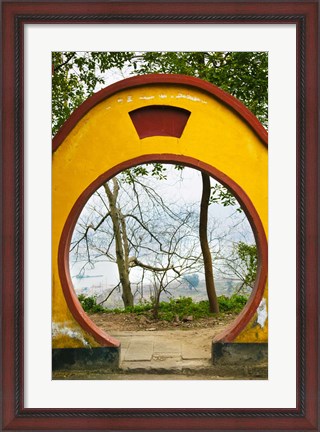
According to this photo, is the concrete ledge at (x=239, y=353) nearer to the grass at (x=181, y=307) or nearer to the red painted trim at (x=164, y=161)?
the red painted trim at (x=164, y=161)

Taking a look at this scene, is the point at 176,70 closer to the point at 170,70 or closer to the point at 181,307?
the point at 170,70

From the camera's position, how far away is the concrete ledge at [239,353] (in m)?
4.07

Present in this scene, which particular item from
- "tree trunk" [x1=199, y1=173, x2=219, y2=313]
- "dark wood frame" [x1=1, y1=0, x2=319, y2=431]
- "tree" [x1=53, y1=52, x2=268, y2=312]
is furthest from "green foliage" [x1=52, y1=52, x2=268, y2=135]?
"dark wood frame" [x1=1, y1=0, x2=319, y2=431]

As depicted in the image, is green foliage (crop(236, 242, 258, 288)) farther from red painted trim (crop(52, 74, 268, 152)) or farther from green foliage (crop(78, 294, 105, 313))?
red painted trim (crop(52, 74, 268, 152))

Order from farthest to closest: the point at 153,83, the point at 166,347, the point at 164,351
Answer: the point at 166,347
the point at 164,351
the point at 153,83

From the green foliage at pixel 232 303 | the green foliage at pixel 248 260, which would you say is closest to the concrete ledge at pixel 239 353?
the green foliage at pixel 248 260

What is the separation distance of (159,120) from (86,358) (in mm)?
2117

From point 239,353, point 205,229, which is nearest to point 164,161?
point 239,353

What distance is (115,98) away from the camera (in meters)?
4.02
